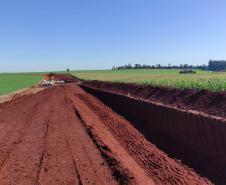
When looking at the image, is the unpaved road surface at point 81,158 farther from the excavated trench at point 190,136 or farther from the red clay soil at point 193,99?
the red clay soil at point 193,99

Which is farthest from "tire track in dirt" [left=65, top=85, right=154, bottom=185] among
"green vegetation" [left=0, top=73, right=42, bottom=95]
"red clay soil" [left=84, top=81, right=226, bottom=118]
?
"green vegetation" [left=0, top=73, right=42, bottom=95]


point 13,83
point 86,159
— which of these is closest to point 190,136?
point 86,159

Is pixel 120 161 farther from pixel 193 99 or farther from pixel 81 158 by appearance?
pixel 193 99

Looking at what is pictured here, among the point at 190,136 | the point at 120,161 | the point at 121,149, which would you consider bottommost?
the point at 121,149

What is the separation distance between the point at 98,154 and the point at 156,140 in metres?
4.26

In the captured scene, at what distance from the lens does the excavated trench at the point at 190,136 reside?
11.4 metres

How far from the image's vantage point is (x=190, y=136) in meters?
14.3

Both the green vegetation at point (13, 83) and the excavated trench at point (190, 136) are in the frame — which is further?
the green vegetation at point (13, 83)

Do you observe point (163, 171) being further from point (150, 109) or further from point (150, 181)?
point (150, 109)

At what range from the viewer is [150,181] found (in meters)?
9.34

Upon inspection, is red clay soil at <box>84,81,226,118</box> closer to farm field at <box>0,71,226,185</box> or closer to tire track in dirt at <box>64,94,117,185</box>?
farm field at <box>0,71,226,185</box>

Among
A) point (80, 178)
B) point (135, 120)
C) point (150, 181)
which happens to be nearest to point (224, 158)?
point (150, 181)

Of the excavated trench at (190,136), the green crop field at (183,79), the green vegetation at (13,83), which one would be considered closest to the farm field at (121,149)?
the excavated trench at (190,136)

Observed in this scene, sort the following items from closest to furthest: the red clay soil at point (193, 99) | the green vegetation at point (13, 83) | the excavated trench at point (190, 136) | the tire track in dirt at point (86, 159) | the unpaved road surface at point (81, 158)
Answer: the tire track in dirt at point (86, 159) < the unpaved road surface at point (81, 158) < the excavated trench at point (190, 136) < the red clay soil at point (193, 99) < the green vegetation at point (13, 83)
